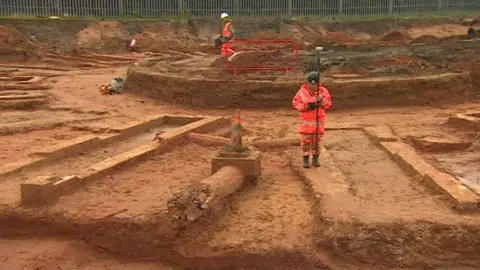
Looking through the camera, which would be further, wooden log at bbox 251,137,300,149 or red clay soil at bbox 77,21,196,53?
red clay soil at bbox 77,21,196,53

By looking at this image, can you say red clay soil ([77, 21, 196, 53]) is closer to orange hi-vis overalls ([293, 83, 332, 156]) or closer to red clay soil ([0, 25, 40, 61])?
red clay soil ([0, 25, 40, 61])

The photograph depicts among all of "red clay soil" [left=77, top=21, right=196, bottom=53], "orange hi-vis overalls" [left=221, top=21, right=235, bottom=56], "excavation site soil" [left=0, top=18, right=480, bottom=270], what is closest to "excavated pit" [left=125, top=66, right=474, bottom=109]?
"excavation site soil" [left=0, top=18, right=480, bottom=270]

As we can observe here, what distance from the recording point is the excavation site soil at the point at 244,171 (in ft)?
16.6

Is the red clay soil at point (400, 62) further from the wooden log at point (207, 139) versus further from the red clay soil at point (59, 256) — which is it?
the red clay soil at point (59, 256)

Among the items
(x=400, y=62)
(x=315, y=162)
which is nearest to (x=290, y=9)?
(x=400, y=62)

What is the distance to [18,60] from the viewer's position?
2144cm

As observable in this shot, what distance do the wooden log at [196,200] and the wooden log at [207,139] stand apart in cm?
267

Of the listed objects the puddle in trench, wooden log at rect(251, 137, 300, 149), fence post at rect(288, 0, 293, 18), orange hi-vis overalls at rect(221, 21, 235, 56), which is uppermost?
fence post at rect(288, 0, 293, 18)

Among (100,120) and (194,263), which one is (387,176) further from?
(100,120)

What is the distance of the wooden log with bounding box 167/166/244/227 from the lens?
5.29 metres

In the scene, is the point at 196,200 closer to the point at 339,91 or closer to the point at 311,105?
the point at 311,105

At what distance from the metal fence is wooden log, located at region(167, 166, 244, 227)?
Result: 78.5 feet

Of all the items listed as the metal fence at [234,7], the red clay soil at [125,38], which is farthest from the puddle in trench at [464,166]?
the metal fence at [234,7]

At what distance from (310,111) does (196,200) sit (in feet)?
7.73
